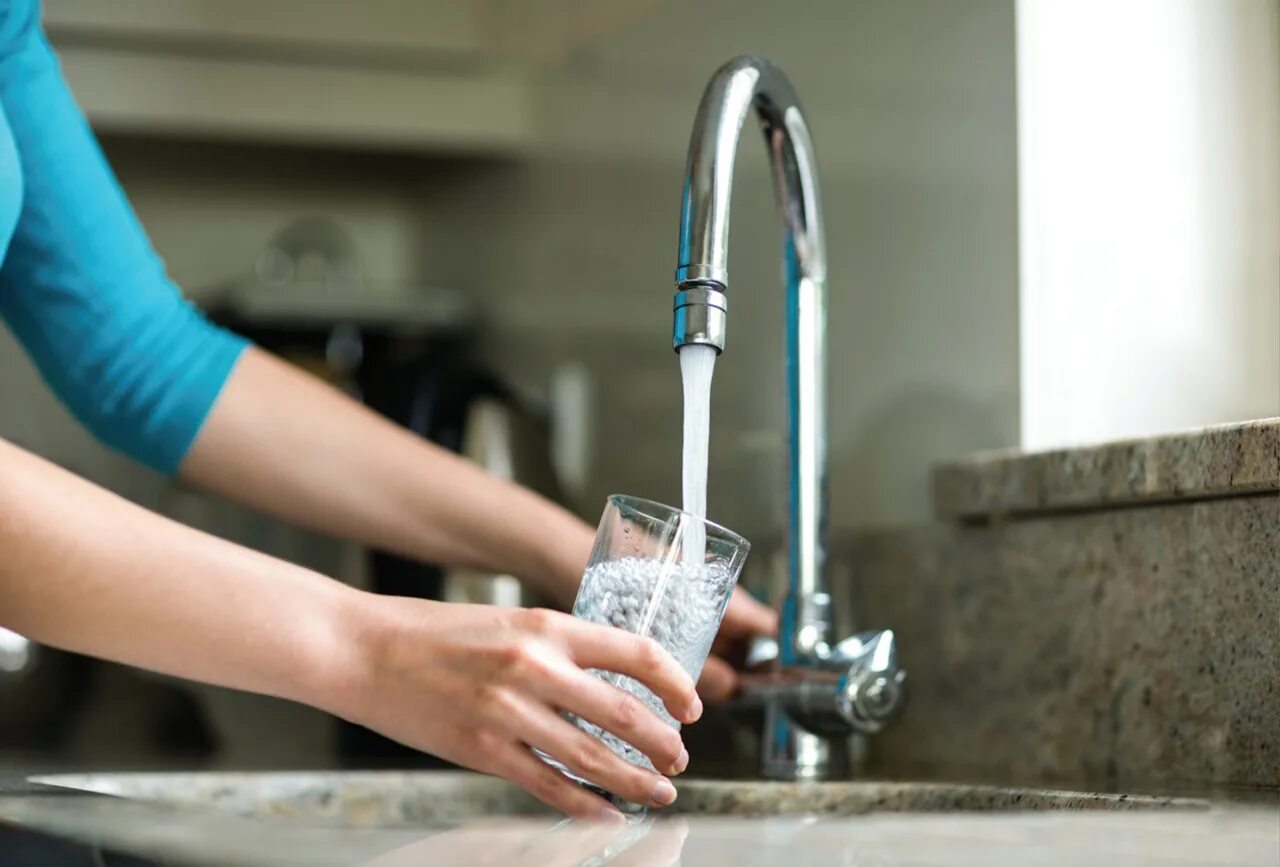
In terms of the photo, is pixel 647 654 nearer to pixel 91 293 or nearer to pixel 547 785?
pixel 547 785

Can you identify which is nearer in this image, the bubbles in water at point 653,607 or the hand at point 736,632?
the bubbles in water at point 653,607

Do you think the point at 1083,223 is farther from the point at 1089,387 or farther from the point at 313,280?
the point at 313,280

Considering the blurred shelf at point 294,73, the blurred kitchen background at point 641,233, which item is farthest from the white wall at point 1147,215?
the blurred shelf at point 294,73

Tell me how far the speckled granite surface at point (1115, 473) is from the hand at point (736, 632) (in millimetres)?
137

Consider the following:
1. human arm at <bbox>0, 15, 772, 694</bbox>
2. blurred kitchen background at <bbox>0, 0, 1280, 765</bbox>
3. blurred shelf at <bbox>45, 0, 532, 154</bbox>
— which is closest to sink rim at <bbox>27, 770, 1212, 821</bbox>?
human arm at <bbox>0, 15, 772, 694</bbox>

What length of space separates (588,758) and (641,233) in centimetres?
96

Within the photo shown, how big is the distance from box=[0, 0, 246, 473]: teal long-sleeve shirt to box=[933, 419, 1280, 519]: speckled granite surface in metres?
0.49

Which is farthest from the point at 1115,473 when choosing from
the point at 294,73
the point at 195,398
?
the point at 294,73

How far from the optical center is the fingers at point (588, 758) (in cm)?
67

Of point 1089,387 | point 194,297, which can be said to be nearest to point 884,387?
point 1089,387

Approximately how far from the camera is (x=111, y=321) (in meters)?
1.06

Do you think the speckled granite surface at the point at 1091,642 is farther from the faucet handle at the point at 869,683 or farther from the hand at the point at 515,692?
the hand at the point at 515,692

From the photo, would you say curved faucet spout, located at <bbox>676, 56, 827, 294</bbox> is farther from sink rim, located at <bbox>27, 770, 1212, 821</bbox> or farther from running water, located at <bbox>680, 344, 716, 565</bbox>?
sink rim, located at <bbox>27, 770, 1212, 821</bbox>

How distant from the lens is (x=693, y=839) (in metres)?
0.57
